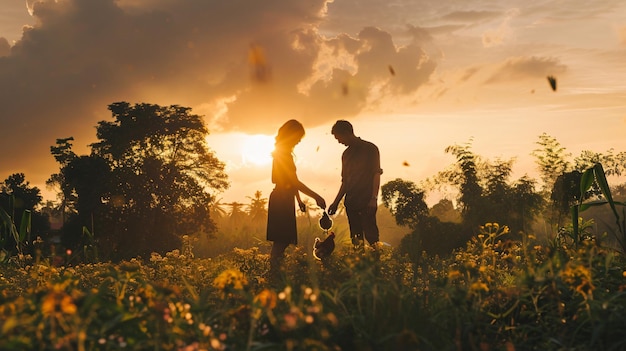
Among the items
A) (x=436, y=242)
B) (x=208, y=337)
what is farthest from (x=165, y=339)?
(x=436, y=242)

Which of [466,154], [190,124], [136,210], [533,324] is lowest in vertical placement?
[533,324]

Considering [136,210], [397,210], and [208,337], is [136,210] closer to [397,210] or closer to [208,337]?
[397,210]

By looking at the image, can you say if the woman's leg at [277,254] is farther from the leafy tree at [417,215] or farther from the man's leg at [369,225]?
the leafy tree at [417,215]

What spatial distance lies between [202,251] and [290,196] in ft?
85.2

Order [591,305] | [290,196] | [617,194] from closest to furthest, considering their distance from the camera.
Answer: [591,305]
[290,196]
[617,194]

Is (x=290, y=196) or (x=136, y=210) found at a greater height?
(x=136, y=210)

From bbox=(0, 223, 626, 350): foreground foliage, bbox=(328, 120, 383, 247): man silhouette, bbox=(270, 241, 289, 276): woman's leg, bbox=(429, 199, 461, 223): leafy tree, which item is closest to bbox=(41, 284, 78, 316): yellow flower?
bbox=(0, 223, 626, 350): foreground foliage

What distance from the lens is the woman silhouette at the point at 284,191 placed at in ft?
26.9

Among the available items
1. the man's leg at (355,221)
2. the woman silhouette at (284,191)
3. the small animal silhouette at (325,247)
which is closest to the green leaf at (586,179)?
the man's leg at (355,221)

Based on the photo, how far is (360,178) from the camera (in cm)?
891

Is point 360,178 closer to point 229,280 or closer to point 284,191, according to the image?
point 284,191

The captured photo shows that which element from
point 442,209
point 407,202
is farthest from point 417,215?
point 442,209

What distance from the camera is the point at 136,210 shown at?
31.5 m

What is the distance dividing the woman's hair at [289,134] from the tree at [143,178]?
21764mm
